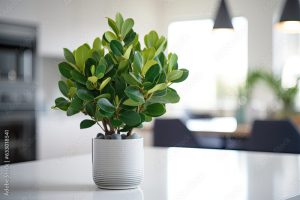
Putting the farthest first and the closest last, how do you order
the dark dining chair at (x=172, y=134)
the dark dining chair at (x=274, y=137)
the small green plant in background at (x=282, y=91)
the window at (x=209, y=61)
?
the window at (x=209, y=61) < the small green plant in background at (x=282, y=91) < the dark dining chair at (x=172, y=134) < the dark dining chair at (x=274, y=137)

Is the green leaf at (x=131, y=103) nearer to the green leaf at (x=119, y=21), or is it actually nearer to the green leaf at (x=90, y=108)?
the green leaf at (x=90, y=108)

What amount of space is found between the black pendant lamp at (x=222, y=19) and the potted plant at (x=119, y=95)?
9.96 ft

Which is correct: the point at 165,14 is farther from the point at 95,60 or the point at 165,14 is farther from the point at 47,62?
the point at 95,60

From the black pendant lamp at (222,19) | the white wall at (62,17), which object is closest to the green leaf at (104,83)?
the black pendant lamp at (222,19)

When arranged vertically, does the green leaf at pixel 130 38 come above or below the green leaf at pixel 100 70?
above

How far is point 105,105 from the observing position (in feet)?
3.83

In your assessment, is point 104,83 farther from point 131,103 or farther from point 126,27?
point 126,27

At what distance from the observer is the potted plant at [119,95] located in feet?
3.89

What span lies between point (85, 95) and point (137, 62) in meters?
0.14

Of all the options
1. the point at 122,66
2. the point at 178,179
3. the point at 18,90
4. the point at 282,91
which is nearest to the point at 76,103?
the point at 122,66

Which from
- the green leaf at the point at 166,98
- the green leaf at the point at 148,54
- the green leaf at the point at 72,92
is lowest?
the green leaf at the point at 166,98

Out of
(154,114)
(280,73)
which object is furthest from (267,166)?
(280,73)

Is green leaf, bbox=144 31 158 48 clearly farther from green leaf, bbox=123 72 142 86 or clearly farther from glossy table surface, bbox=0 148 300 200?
glossy table surface, bbox=0 148 300 200

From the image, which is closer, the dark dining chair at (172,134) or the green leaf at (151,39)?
the green leaf at (151,39)
